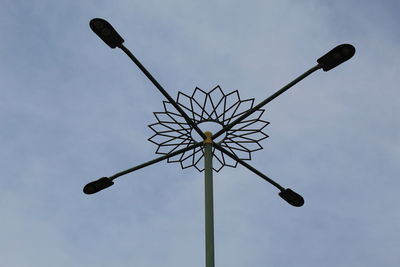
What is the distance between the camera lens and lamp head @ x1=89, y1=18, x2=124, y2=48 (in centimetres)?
892

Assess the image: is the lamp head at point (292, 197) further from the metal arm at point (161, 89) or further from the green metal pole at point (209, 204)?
the metal arm at point (161, 89)

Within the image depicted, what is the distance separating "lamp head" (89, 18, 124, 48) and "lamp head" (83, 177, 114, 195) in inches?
79.2

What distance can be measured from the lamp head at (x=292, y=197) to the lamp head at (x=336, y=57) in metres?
1.94

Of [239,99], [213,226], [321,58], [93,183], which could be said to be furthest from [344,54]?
[93,183]

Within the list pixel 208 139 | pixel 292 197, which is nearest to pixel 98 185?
pixel 208 139

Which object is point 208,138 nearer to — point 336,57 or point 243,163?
point 243,163

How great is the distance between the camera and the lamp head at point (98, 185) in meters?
9.54

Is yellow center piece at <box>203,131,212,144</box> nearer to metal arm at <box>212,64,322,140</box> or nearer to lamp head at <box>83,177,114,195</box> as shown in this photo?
metal arm at <box>212,64,322,140</box>

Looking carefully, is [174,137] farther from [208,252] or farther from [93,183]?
[208,252]

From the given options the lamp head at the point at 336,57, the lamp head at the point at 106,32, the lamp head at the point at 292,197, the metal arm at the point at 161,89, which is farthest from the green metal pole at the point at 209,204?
the lamp head at the point at 336,57

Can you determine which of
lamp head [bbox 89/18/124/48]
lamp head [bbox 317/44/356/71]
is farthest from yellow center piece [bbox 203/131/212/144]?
lamp head [bbox 317/44/356/71]

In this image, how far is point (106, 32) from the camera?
899 cm

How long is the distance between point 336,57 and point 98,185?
13.0 ft

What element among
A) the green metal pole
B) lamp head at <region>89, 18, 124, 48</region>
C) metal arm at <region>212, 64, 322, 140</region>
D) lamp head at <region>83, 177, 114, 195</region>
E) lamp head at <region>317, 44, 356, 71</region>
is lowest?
the green metal pole
